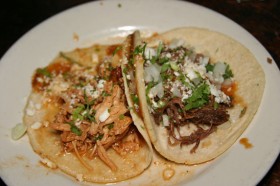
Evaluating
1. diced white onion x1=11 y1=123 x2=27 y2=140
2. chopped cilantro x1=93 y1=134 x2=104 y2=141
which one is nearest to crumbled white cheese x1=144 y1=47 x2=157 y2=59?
chopped cilantro x1=93 y1=134 x2=104 y2=141

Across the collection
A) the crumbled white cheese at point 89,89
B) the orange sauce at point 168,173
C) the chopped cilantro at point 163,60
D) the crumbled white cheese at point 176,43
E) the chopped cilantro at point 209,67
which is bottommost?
the orange sauce at point 168,173

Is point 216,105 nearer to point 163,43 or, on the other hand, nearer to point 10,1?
point 163,43

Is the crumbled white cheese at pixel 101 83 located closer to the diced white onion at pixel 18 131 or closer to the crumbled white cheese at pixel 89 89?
the crumbled white cheese at pixel 89 89

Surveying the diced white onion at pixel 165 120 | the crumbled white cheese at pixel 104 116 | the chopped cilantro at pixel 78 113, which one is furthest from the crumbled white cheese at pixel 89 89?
the diced white onion at pixel 165 120

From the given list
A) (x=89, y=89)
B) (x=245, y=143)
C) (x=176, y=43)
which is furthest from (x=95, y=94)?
(x=245, y=143)

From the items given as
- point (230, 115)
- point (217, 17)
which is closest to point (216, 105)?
point (230, 115)

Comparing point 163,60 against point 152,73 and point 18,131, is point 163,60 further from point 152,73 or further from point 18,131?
point 18,131
